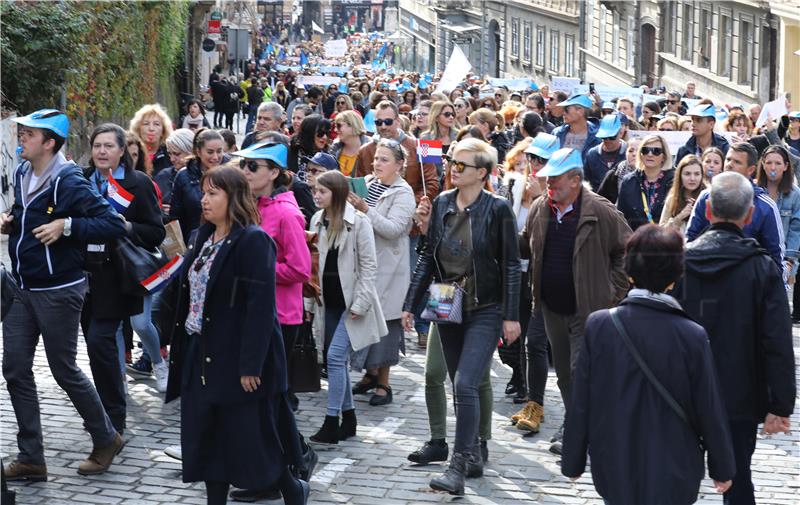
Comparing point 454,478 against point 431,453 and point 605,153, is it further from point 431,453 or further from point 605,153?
point 605,153

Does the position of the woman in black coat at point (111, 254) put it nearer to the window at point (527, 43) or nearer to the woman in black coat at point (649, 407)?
the woman in black coat at point (649, 407)

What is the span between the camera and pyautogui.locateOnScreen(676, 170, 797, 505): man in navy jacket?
19.7 feet

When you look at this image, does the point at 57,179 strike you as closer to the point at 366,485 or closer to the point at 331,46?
the point at 366,485

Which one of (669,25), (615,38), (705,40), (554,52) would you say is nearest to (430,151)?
(705,40)

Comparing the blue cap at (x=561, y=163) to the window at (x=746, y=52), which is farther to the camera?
the window at (x=746, y=52)

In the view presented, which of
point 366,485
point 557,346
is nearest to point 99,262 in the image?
point 366,485

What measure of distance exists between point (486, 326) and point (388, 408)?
2.10m

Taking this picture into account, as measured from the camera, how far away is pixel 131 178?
333 inches

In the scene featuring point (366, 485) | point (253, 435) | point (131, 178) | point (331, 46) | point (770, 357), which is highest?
point (331, 46)

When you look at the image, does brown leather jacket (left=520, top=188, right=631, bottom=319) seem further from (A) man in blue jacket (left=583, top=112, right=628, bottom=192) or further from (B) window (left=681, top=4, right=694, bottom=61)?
(B) window (left=681, top=4, right=694, bottom=61)

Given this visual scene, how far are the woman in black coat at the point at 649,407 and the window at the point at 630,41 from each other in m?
48.5

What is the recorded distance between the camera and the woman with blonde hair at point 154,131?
35.7ft

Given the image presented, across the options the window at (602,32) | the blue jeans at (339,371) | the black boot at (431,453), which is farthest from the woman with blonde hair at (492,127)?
the window at (602,32)

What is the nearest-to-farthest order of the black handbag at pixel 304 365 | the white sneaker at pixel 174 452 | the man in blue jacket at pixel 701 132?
the white sneaker at pixel 174 452, the black handbag at pixel 304 365, the man in blue jacket at pixel 701 132
